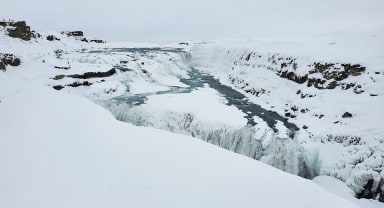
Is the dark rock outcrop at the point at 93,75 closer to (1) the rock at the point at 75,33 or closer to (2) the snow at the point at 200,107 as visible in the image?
(2) the snow at the point at 200,107

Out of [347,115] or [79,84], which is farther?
[79,84]

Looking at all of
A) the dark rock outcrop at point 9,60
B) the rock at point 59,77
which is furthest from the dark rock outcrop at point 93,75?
the dark rock outcrop at point 9,60

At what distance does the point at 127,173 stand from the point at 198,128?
12.2 metres

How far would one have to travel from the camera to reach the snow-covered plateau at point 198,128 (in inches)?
215

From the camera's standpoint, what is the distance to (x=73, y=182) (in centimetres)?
537

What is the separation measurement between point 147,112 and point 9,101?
9.49 metres

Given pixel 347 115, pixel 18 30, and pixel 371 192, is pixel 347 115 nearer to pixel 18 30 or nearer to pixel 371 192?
pixel 371 192

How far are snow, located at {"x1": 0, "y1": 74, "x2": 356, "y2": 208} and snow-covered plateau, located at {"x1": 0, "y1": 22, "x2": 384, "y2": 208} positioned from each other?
0.03m

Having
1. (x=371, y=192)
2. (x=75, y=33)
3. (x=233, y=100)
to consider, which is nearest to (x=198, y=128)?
(x=233, y=100)

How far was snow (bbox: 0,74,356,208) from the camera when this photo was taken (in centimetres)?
507

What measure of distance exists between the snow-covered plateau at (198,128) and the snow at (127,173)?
3cm

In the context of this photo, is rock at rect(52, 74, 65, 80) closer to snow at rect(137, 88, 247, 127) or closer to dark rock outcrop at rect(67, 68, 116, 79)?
dark rock outcrop at rect(67, 68, 116, 79)

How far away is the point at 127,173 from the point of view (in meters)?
5.82

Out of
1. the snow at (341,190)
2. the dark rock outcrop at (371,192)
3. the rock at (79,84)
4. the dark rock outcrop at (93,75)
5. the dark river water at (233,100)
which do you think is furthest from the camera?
the dark rock outcrop at (93,75)
